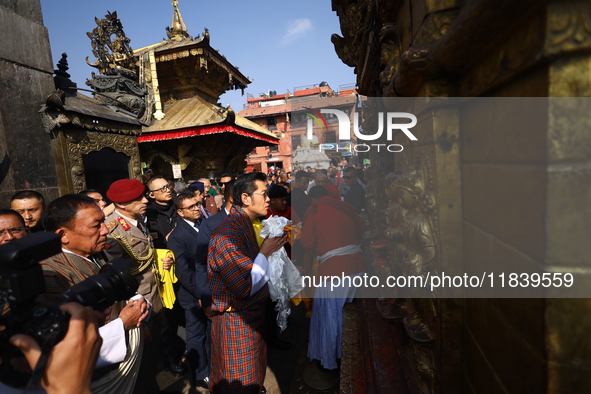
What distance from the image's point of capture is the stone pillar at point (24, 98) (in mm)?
4016

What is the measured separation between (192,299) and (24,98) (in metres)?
4.23

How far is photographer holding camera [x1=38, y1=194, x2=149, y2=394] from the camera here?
147 centimetres

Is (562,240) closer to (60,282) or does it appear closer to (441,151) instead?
(441,151)

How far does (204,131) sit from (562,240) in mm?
7938

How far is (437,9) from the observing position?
984 mm

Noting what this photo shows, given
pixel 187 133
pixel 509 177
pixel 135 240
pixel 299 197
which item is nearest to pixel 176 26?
pixel 187 133

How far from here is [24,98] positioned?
14.0ft

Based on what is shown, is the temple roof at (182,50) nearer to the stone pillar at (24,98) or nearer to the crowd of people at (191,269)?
the stone pillar at (24,98)

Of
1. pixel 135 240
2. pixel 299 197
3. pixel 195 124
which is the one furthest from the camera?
pixel 195 124

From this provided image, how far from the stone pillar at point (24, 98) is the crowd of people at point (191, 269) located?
6.69ft

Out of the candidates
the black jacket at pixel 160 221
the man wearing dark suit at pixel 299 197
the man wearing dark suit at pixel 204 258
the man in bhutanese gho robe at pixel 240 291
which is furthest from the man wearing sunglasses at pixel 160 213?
the man in bhutanese gho robe at pixel 240 291

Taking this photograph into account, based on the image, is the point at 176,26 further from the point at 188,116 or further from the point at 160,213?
the point at 160,213

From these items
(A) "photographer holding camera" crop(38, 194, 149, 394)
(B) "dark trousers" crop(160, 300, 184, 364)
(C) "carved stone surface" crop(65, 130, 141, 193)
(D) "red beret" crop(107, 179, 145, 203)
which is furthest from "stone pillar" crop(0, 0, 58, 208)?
(A) "photographer holding camera" crop(38, 194, 149, 394)

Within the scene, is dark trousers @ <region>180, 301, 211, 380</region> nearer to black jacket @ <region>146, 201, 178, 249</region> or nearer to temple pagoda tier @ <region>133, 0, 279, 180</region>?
black jacket @ <region>146, 201, 178, 249</region>
